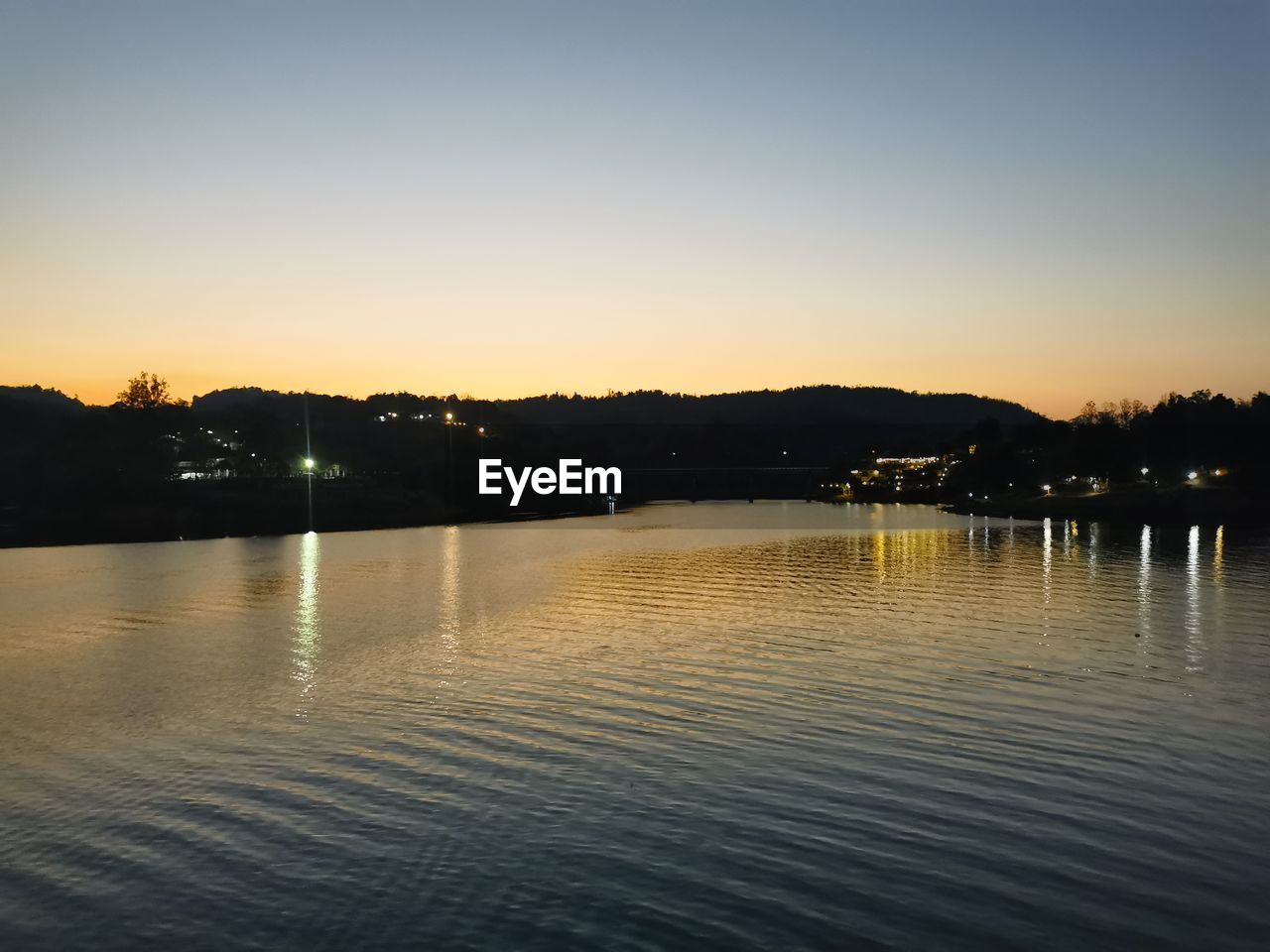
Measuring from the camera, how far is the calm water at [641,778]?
13.2 metres

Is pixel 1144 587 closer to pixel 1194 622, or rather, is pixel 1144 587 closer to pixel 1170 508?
pixel 1194 622

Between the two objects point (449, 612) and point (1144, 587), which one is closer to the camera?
point (449, 612)

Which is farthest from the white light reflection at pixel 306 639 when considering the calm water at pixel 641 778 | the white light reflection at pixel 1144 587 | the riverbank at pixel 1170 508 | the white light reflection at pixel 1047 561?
the riverbank at pixel 1170 508

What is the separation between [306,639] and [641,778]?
23.4 metres

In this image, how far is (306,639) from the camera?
3856 cm

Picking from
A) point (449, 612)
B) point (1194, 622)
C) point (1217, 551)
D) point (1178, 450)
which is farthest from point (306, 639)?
point (1178, 450)

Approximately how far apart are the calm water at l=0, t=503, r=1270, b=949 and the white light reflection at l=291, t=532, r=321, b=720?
11.3 inches

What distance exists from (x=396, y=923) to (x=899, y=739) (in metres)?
12.5

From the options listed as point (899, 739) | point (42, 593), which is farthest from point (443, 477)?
point (899, 739)

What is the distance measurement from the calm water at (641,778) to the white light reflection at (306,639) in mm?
286

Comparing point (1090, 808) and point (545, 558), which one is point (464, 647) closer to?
point (1090, 808)

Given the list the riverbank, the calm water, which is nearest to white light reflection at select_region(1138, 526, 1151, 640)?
the calm water

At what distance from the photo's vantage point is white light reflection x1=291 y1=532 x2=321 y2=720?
93.9 ft

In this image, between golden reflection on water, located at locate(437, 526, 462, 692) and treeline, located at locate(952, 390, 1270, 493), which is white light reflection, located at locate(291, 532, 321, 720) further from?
treeline, located at locate(952, 390, 1270, 493)
